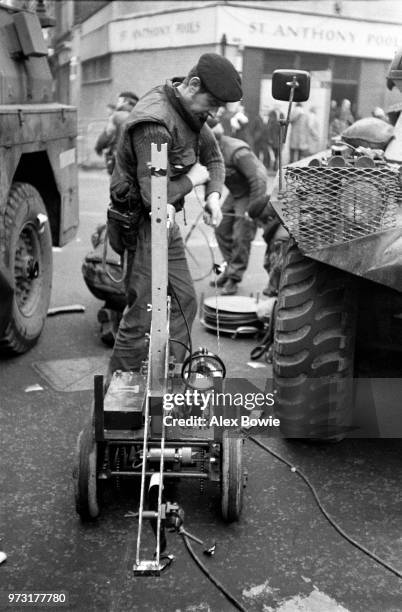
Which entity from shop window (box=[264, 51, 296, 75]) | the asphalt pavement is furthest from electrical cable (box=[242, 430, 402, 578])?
shop window (box=[264, 51, 296, 75])

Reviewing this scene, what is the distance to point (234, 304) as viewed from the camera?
6348 millimetres

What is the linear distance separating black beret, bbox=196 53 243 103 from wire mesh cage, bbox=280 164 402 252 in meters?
0.61

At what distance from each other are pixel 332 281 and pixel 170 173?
3.14 feet

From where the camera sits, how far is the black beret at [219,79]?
378 centimetres

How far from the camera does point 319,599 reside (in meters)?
2.96

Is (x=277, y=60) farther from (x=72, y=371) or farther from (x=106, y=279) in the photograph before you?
(x=72, y=371)

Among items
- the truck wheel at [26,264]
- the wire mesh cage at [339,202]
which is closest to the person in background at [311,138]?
the truck wheel at [26,264]

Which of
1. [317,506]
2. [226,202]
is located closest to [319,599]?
[317,506]

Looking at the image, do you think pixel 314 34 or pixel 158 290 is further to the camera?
pixel 314 34

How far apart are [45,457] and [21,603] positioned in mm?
1221

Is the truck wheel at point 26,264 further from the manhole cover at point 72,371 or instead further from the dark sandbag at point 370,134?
the dark sandbag at point 370,134

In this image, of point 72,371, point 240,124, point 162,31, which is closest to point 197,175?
point 72,371

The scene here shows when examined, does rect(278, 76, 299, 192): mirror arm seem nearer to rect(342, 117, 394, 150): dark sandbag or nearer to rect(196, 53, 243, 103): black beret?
rect(196, 53, 243, 103): black beret

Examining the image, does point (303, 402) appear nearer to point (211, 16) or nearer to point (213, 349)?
point (213, 349)
